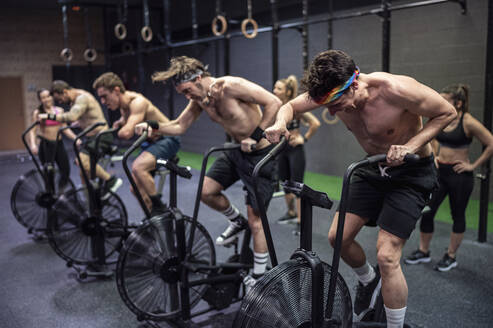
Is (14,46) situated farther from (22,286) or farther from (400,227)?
(400,227)

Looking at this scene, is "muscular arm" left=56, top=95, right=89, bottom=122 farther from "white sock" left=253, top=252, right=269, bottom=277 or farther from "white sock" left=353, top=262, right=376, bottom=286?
"white sock" left=353, top=262, right=376, bottom=286

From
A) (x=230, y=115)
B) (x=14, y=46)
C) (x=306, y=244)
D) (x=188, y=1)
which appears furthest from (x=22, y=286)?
(x=14, y=46)

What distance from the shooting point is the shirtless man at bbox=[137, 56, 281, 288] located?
9.78ft

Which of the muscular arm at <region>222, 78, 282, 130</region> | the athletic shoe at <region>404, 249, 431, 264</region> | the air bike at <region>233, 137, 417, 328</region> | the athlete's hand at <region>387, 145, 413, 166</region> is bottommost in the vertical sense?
the athletic shoe at <region>404, 249, 431, 264</region>

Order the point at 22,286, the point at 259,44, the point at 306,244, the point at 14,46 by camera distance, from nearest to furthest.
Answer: the point at 306,244 → the point at 22,286 → the point at 259,44 → the point at 14,46

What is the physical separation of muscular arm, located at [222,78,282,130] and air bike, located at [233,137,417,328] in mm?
1192

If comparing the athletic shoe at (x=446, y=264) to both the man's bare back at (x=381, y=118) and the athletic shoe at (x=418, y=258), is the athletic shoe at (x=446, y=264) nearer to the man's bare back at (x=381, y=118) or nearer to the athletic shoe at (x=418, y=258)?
the athletic shoe at (x=418, y=258)

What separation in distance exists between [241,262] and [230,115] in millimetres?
1011

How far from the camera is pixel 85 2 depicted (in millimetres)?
10422

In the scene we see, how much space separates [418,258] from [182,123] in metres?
2.24

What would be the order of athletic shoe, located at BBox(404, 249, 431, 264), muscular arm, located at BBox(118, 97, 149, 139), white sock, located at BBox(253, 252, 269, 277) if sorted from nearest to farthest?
white sock, located at BBox(253, 252, 269, 277)
athletic shoe, located at BBox(404, 249, 431, 264)
muscular arm, located at BBox(118, 97, 149, 139)

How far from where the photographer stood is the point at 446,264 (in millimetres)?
3619

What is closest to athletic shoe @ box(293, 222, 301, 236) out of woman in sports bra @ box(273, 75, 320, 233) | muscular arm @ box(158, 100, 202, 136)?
woman in sports bra @ box(273, 75, 320, 233)

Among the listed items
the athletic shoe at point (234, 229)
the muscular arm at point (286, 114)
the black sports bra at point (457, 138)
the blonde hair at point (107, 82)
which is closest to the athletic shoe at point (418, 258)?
the black sports bra at point (457, 138)
